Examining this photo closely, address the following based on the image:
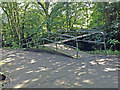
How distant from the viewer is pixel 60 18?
1121cm

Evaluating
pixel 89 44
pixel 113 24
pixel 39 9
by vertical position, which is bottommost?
pixel 89 44

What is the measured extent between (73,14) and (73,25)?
97 cm

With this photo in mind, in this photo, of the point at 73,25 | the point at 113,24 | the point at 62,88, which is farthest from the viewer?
the point at 73,25

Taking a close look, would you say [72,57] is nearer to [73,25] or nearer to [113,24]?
[113,24]

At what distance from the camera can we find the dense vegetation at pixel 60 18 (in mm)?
7004

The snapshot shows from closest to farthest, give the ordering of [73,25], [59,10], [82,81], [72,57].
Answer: [82,81]
[72,57]
[59,10]
[73,25]

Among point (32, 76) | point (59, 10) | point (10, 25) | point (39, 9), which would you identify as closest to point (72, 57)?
point (32, 76)

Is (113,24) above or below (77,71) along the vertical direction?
above

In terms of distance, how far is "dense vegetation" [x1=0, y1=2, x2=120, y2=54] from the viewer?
700cm

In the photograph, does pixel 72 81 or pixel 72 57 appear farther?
pixel 72 57

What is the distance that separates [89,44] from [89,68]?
13.4 feet

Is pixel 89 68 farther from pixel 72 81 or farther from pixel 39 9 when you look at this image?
pixel 39 9

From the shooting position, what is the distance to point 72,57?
6047mm

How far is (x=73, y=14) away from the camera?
37.5 ft
